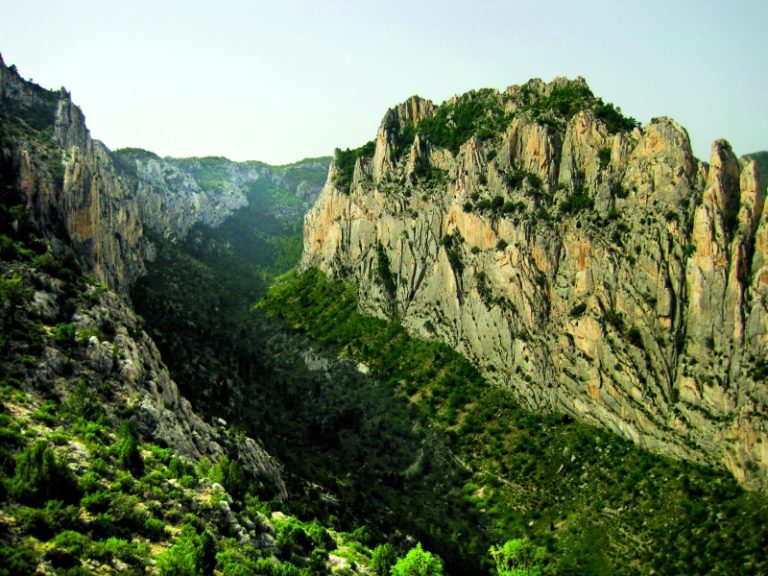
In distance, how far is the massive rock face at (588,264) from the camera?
275 feet

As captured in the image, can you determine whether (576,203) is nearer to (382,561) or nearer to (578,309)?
(578,309)

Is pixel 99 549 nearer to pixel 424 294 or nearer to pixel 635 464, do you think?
pixel 635 464

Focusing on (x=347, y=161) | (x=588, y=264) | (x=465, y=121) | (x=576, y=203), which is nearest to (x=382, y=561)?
(x=588, y=264)

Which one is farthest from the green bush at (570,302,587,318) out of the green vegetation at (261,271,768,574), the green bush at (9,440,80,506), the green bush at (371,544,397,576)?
the green bush at (9,440,80,506)

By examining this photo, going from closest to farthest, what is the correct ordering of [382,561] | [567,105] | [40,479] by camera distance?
[40,479], [382,561], [567,105]

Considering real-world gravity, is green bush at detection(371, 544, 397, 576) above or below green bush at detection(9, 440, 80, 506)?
below

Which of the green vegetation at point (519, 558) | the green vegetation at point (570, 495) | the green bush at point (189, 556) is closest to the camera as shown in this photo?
the green bush at point (189, 556)

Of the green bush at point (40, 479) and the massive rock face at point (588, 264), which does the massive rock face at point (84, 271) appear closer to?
the green bush at point (40, 479)

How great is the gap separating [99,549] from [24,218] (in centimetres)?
5215

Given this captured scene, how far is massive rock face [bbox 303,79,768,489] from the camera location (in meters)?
83.9

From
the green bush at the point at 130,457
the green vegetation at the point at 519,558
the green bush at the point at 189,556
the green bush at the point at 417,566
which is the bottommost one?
the green vegetation at the point at 519,558

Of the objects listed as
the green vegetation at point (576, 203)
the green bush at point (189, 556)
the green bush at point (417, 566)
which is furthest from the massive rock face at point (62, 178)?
the green vegetation at point (576, 203)

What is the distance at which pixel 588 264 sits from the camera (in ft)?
332

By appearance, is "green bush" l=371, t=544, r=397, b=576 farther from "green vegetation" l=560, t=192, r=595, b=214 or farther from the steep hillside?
the steep hillside
